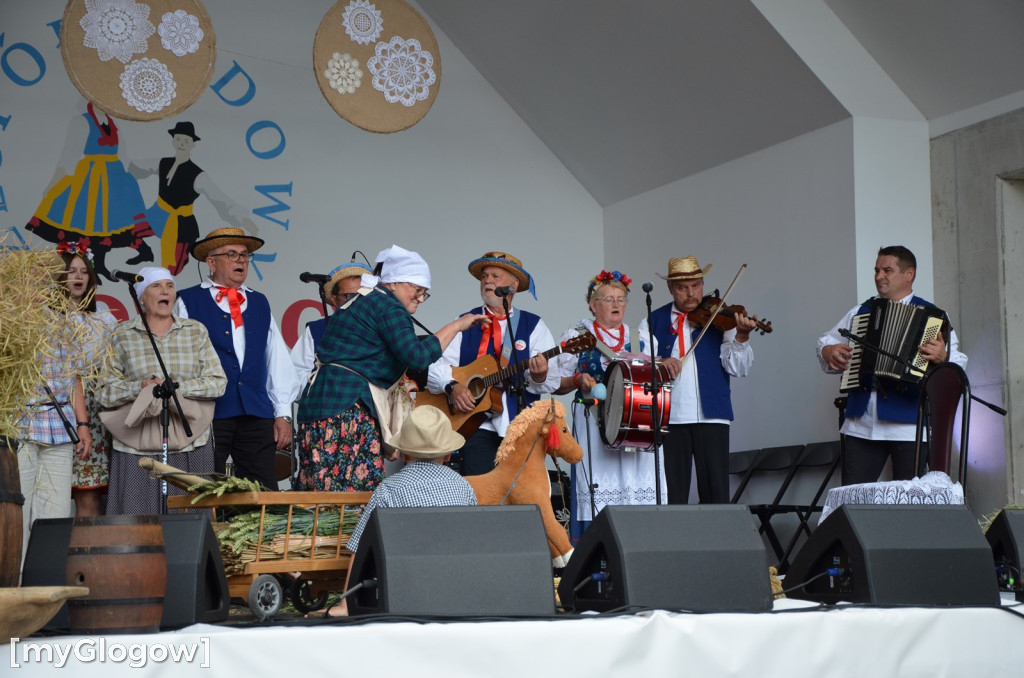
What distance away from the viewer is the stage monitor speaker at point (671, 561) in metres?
2.65

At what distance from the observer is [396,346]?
4133 mm

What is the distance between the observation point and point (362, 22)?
18.5 ft

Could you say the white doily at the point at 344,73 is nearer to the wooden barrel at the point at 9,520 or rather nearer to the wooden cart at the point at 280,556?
the wooden cart at the point at 280,556

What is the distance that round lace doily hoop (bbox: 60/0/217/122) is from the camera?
17.1 feet

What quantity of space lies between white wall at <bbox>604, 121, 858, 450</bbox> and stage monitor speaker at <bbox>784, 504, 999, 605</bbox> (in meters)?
3.64

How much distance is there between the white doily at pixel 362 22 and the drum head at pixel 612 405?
205cm

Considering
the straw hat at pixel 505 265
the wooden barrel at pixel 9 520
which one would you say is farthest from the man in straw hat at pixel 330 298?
the wooden barrel at pixel 9 520

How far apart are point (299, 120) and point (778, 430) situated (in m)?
Answer: 3.84

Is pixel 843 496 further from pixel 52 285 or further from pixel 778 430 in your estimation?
pixel 52 285

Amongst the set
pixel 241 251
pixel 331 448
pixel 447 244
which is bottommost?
pixel 331 448

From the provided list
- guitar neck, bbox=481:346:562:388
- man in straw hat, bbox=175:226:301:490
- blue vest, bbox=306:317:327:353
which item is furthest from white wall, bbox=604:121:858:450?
man in straw hat, bbox=175:226:301:490

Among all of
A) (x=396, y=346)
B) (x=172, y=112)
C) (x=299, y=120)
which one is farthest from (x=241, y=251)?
(x=299, y=120)

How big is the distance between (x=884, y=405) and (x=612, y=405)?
4.40 ft

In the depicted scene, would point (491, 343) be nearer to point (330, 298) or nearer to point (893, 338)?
point (330, 298)
